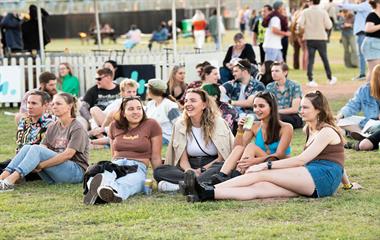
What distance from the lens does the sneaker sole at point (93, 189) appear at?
951 centimetres

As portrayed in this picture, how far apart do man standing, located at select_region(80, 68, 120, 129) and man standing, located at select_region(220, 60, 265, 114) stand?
5.80ft

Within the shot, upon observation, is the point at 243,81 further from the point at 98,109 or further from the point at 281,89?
the point at 98,109

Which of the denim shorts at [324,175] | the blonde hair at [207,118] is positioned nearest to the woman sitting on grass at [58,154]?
the blonde hair at [207,118]

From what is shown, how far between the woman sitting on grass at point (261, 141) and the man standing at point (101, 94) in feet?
19.0

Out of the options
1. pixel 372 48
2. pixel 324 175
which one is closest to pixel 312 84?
pixel 372 48

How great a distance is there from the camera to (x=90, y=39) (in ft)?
176

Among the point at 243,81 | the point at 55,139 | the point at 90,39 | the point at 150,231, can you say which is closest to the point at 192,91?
the point at 55,139

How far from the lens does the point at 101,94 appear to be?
1576cm

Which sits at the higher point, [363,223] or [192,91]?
[192,91]

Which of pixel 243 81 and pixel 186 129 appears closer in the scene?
pixel 186 129

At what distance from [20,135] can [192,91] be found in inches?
87.1

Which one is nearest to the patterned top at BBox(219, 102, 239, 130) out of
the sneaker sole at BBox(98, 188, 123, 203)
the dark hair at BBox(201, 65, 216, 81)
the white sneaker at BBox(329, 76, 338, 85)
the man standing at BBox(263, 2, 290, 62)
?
the dark hair at BBox(201, 65, 216, 81)

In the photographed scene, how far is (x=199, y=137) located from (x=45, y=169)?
1.70 meters

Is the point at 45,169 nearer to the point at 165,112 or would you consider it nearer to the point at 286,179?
the point at 286,179
